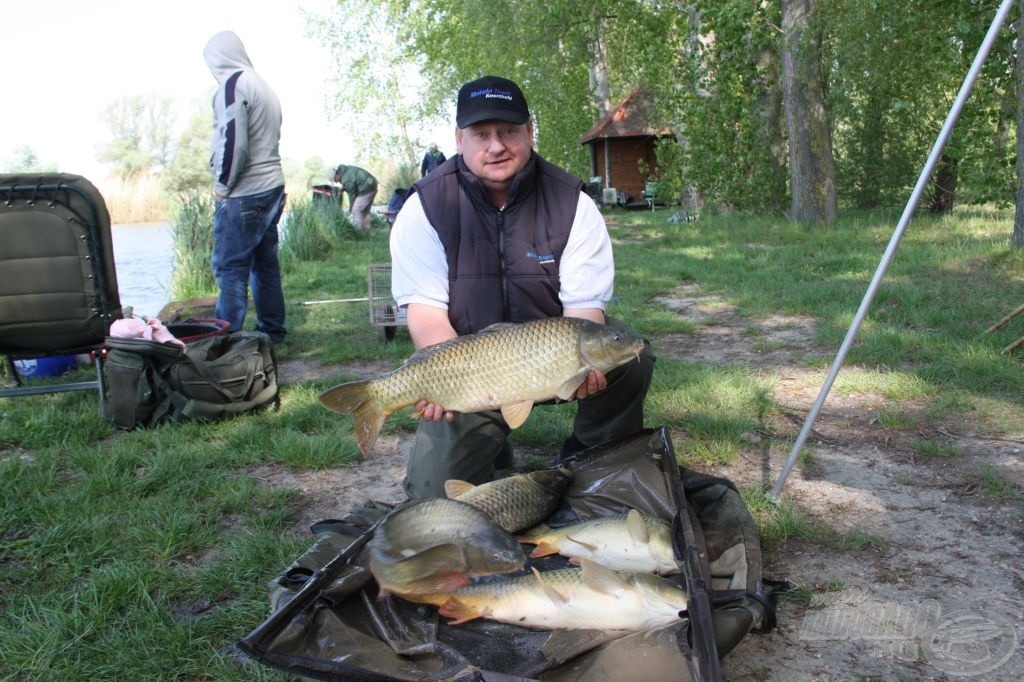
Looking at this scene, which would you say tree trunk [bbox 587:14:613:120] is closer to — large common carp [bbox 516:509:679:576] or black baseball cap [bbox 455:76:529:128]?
black baseball cap [bbox 455:76:529:128]

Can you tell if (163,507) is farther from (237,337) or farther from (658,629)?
(658,629)

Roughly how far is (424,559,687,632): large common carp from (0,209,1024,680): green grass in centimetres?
54

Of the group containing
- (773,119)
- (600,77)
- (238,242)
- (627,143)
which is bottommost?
(238,242)

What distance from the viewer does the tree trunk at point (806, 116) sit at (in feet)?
32.9

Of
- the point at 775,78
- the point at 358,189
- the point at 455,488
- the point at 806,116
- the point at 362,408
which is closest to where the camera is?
the point at 362,408

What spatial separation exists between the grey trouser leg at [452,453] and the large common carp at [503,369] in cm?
Result: 40

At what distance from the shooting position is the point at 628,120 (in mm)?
25109

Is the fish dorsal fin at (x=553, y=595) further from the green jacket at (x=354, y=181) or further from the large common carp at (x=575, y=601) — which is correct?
the green jacket at (x=354, y=181)

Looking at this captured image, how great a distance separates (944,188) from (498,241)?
10781 millimetres

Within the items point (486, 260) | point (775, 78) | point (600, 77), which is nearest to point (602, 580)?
point (486, 260)

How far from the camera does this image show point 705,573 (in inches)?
79.1

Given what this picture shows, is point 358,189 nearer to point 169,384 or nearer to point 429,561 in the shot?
point 169,384

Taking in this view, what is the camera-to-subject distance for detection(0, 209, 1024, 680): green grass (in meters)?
2.28

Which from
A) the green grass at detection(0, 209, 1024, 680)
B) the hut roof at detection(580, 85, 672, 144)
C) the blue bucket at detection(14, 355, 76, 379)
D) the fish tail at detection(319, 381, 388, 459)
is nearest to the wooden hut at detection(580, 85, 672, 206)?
the hut roof at detection(580, 85, 672, 144)
